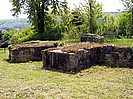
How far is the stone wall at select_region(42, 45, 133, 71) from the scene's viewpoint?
11625 mm

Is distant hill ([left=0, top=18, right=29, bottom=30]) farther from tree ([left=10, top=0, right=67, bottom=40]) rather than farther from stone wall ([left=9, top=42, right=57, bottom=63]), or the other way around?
stone wall ([left=9, top=42, right=57, bottom=63])

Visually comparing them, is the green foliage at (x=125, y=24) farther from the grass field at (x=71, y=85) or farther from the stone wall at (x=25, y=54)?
the grass field at (x=71, y=85)

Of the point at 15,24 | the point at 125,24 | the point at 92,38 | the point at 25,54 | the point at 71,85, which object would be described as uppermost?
the point at 15,24

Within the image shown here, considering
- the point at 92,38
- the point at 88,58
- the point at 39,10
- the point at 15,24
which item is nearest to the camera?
the point at 88,58

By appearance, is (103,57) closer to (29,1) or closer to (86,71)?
(86,71)

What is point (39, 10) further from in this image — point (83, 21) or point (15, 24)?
point (15, 24)

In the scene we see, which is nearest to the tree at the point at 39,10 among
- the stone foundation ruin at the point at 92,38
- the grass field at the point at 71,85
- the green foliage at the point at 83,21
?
the green foliage at the point at 83,21

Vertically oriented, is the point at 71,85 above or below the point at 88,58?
below

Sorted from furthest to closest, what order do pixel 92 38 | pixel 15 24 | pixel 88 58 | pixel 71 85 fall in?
pixel 15 24 < pixel 92 38 < pixel 88 58 < pixel 71 85

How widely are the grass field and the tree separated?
1918 cm

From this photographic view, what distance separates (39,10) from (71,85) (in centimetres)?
2278

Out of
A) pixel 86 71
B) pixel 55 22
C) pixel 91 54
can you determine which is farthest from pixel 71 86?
pixel 55 22

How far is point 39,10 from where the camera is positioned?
30250mm

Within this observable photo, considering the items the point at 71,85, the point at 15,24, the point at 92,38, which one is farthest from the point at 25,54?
the point at 15,24
